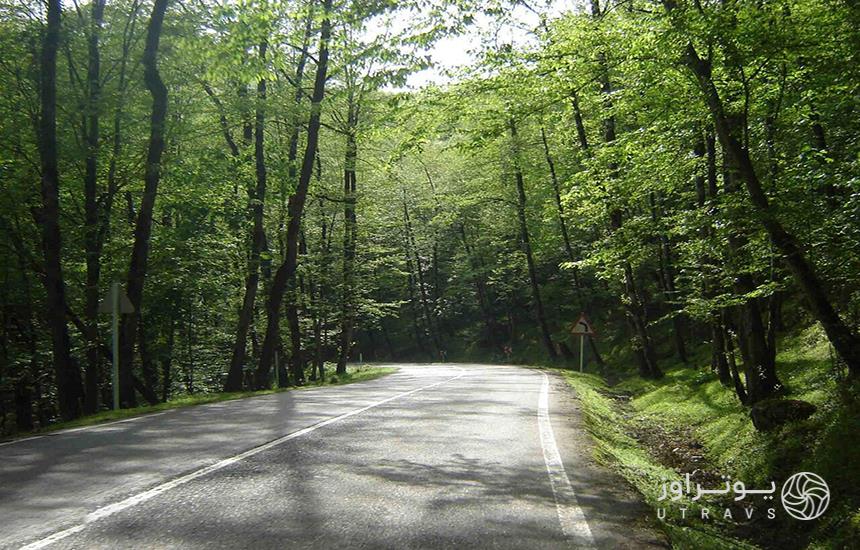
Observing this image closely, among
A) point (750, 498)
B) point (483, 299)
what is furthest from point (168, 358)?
point (483, 299)

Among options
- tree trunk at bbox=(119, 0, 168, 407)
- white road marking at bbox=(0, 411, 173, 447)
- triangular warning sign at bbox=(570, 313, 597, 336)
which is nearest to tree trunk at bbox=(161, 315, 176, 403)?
tree trunk at bbox=(119, 0, 168, 407)

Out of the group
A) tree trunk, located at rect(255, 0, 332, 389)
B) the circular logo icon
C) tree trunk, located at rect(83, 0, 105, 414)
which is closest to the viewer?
the circular logo icon

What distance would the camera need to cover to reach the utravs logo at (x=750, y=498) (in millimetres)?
6191

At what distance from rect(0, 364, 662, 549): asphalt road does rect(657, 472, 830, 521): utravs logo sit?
0.78 m

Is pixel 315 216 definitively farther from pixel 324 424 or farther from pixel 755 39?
pixel 755 39

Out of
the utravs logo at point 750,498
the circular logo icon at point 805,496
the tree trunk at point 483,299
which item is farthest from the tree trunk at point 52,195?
the tree trunk at point 483,299

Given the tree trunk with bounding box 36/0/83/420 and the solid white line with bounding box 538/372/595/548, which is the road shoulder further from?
the tree trunk with bounding box 36/0/83/420

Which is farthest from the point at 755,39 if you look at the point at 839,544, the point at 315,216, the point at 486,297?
the point at 486,297

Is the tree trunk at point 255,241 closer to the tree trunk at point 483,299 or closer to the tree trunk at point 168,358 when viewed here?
the tree trunk at point 168,358

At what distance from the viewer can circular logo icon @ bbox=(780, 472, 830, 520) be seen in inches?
243

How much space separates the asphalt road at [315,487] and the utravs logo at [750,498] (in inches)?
30.8

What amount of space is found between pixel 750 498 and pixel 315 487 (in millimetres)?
5015

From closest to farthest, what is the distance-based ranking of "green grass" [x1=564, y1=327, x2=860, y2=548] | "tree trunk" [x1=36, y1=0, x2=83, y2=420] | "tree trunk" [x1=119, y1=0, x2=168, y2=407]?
"green grass" [x1=564, y1=327, x2=860, y2=548] < "tree trunk" [x1=36, y1=0, x2=83, y2=420] < "tree trunk" [x1=119, y1=0, x2=168, y2=407]

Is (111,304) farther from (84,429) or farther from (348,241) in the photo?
(348,241)
